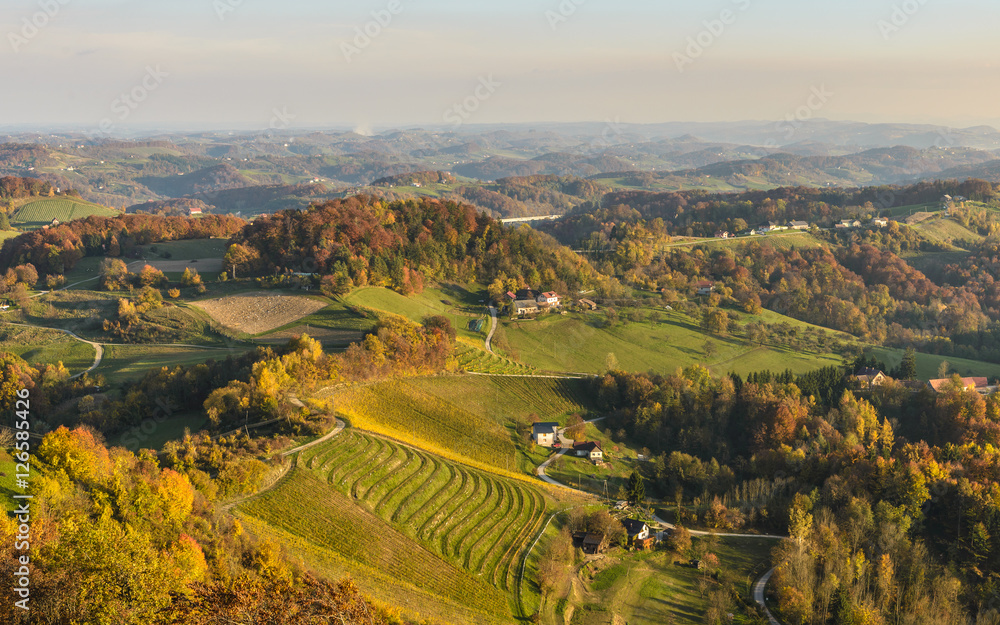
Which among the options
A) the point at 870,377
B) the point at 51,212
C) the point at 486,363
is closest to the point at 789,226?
the point at 870,377

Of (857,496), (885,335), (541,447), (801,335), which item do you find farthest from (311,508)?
(885,335)

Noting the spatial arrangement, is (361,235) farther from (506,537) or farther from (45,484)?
(45,484)

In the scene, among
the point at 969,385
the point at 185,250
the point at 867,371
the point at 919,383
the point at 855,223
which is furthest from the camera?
the point at 855,223

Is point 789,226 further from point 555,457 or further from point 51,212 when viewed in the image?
point 51,212

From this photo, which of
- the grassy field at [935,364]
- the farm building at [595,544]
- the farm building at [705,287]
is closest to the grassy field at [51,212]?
the farm building at [705,287]

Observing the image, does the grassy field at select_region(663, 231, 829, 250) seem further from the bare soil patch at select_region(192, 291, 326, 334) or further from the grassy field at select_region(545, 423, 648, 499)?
the bare soil patch at select_region(192, 291, 326, 334)

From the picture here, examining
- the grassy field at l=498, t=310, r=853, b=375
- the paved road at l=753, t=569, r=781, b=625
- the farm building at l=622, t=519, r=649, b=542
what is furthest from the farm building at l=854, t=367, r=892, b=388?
the farm building at l=622, t=519, r=649, b=542
